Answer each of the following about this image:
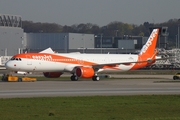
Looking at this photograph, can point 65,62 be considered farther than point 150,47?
Answer: No

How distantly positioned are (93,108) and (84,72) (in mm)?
33377

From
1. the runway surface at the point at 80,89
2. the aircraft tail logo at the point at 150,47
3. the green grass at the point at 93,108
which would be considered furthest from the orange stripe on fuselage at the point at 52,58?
the green grass at the point at 93,108

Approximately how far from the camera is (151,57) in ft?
239

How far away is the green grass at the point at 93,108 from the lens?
24.5 metres

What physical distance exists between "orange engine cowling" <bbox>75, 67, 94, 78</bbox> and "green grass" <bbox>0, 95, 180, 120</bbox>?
86.7ft

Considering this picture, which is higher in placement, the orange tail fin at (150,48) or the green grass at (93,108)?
the orange tail fin at (150,48)

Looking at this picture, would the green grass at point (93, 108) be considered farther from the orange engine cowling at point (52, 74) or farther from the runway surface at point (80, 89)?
the orange engine cowling at point (52, 74)

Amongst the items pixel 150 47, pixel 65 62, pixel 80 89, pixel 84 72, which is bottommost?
pixel 80 89

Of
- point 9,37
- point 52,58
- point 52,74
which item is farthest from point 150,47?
point 9,37

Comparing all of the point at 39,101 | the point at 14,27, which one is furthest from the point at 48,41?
the point at 39,101

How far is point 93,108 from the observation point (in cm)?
2831

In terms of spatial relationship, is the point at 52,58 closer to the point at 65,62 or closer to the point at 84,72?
the point at 65,62

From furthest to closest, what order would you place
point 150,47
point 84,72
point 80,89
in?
point 150,47 < point 84,72 < point 80,89

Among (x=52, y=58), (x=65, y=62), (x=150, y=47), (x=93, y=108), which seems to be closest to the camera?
(x=93, y=108)
